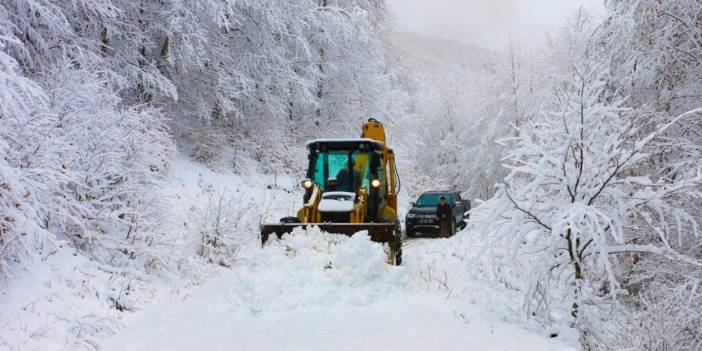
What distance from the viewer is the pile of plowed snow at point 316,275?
6680mm

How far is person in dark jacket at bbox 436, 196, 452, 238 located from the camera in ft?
57.1

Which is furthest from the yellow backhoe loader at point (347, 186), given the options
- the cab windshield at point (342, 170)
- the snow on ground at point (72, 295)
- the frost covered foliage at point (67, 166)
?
the frost covered foliage at point (67, 166)

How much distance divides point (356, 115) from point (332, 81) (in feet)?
6.68

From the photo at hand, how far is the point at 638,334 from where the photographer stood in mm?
5660

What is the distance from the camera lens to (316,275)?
282 inches

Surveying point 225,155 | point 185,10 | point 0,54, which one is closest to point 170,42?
point 185,10

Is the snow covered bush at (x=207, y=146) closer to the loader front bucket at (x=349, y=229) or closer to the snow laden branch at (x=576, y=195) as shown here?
the loader front bucket at (x=349, y=229)

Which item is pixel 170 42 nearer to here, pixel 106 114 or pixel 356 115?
pixel 106 114

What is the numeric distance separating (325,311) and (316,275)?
2.84ft

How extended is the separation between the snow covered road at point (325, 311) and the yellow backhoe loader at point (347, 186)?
3.26 ft

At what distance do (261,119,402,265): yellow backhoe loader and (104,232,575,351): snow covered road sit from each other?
0.99 meters

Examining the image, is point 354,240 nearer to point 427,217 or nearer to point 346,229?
point 346,229

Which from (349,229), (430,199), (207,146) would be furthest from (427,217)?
(349,229)

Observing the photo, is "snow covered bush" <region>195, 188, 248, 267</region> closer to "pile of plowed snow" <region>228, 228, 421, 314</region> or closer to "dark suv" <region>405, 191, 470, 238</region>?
"pile of plowed snow" <region>228, 228, 421, 314</region>
